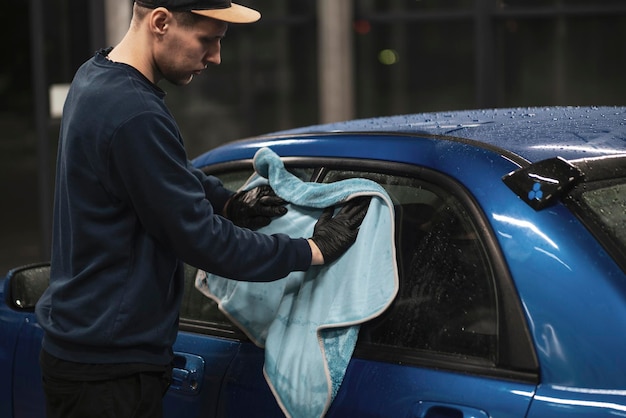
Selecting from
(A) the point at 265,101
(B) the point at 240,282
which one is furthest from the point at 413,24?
(B) the point at 240,282

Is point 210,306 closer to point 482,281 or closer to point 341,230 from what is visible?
point 341,230

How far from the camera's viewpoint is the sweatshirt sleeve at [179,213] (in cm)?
273

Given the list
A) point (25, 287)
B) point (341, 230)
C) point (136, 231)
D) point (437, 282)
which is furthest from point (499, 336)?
point (25, 287)

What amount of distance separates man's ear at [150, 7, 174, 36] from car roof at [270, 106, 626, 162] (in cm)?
57

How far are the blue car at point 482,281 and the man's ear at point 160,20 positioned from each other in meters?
0.52

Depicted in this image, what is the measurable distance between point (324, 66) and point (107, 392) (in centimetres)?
817

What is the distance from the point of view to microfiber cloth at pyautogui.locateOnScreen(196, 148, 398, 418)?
8.93ft

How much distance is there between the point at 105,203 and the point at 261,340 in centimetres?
51

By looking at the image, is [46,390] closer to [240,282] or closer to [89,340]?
[89,340]

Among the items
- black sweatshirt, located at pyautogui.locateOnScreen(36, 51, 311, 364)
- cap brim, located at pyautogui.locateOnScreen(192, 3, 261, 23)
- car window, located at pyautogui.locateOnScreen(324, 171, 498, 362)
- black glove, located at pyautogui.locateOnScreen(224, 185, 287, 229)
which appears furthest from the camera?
black glove, located at pyautogui.locateOnScreen(224, 185, 287, 229)

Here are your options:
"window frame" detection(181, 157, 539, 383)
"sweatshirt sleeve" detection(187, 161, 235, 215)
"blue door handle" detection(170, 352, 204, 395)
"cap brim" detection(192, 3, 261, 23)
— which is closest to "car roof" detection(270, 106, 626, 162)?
"window frame" detection(181, 157, 539, 383)

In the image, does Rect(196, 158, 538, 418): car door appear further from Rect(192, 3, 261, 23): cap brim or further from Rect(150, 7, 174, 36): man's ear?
Rect(150, 7, 174, 36): man's ear

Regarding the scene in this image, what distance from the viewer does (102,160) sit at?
2770 mm

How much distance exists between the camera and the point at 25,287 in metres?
3.64
